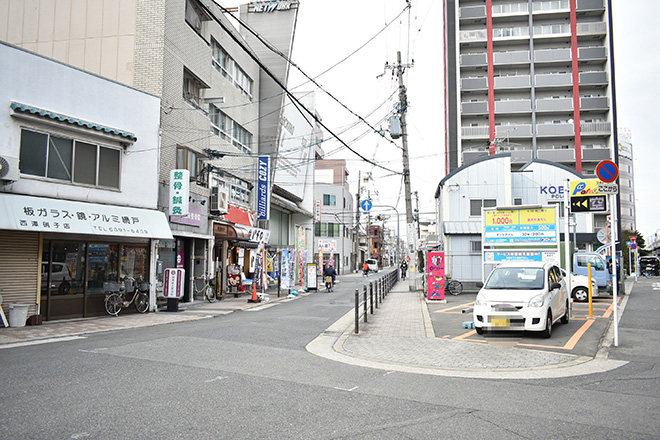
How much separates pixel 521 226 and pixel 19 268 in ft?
48.9

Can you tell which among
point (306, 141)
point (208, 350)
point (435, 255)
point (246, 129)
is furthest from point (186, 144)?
point (306, 141)

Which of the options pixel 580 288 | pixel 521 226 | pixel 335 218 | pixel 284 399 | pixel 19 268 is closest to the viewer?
pixel 284 399

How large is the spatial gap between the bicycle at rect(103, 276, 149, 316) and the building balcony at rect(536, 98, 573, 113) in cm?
4441

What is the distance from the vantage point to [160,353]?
9.12 m

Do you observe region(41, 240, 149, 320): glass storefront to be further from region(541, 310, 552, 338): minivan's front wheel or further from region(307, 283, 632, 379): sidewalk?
region(541, 310, 552, 338): minivan's front wheel

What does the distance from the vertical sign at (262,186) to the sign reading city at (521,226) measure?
1381 centimetres

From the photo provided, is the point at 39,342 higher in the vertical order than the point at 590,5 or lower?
lower

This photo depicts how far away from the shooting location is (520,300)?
35.1 feet

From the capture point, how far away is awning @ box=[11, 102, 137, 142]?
13289 millimetres

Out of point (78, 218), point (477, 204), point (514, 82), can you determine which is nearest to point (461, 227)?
point (477, 204)

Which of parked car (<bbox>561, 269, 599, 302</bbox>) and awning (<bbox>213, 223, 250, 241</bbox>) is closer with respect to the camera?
parked car (<bbox>561, 269, 599, 302</bbox>)

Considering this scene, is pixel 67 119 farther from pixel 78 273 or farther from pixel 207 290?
pixel 207 290

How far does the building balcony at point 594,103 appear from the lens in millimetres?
49156

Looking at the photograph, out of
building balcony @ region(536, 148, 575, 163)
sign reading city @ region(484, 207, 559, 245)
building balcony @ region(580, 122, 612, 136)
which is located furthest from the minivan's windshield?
building balcony @ region(580, 122, 612, 136)
